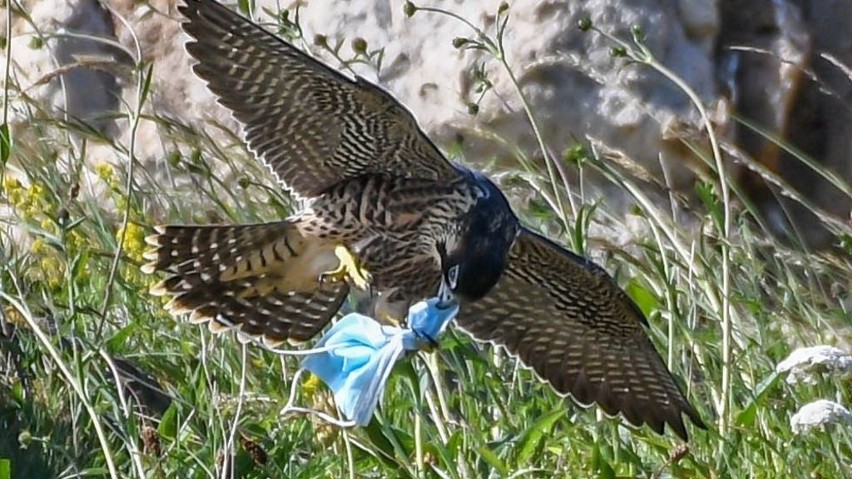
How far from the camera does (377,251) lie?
4.54 m

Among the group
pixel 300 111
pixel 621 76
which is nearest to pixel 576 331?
pixel 300 111

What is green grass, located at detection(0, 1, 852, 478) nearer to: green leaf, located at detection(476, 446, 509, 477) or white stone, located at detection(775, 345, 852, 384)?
green leaf, located at detection(476, 446, 509, 477)

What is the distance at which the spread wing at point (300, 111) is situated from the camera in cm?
397

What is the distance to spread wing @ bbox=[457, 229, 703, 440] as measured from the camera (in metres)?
4.41

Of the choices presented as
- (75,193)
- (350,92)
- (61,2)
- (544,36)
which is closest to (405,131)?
(350,92)

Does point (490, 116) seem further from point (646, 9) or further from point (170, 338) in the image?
point (170, 338)

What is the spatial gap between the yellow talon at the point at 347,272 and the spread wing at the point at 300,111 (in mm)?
170

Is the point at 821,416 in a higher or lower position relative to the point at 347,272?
higher

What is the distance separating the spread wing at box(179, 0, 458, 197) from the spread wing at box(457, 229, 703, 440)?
37 cm

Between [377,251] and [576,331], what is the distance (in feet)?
1.90

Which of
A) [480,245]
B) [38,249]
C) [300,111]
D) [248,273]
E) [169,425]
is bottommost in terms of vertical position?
Answer: [169,425]

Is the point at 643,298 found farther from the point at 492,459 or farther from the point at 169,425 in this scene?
the point at 169,425

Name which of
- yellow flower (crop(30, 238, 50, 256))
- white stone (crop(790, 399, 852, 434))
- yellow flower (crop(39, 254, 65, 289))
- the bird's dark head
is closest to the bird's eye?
the bird's dark head

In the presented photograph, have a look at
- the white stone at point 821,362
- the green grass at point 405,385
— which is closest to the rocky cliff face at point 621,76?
the green grass at point 405,385
